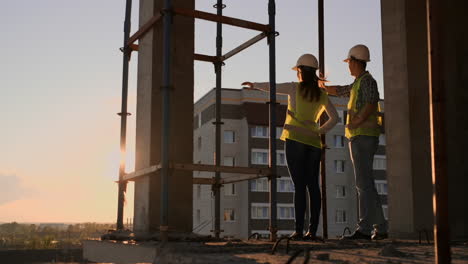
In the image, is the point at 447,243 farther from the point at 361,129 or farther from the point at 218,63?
the point at 218,63

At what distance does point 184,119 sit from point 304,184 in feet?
5.18

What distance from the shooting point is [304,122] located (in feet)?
22.4

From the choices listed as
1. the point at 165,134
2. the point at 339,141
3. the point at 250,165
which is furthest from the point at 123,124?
the point at 339,141

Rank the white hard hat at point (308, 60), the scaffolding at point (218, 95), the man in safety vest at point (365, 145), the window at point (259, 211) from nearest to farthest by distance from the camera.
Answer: the scaffolding at point (218, 95)
the man in safety vest at point (365, 145)
the white hard hat at point (308, 60)
the window at point (259, 211)

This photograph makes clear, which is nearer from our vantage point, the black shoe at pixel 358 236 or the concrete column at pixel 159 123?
the black shoe at pixel 358 236

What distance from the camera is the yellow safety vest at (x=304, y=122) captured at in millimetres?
6781

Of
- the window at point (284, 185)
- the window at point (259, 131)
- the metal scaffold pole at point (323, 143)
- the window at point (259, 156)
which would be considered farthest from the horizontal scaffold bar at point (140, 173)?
the window at point (284, 185)

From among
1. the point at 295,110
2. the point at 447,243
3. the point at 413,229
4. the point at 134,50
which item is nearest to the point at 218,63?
the point at 134,50

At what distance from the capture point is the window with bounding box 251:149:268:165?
177 ft

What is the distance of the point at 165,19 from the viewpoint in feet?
21.2

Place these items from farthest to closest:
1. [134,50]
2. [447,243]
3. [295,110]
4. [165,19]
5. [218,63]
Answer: [218,63]
[134,50]
[295,110]
[165,19]
[447,243]

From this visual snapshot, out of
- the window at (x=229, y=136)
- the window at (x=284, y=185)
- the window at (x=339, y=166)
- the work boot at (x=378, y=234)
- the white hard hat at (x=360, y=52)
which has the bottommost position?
the work boot at (x=378, y=234)

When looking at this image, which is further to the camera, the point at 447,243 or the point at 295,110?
the point at 295,110

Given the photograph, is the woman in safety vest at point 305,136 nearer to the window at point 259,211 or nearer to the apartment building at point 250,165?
the apartment building at point 250,165
